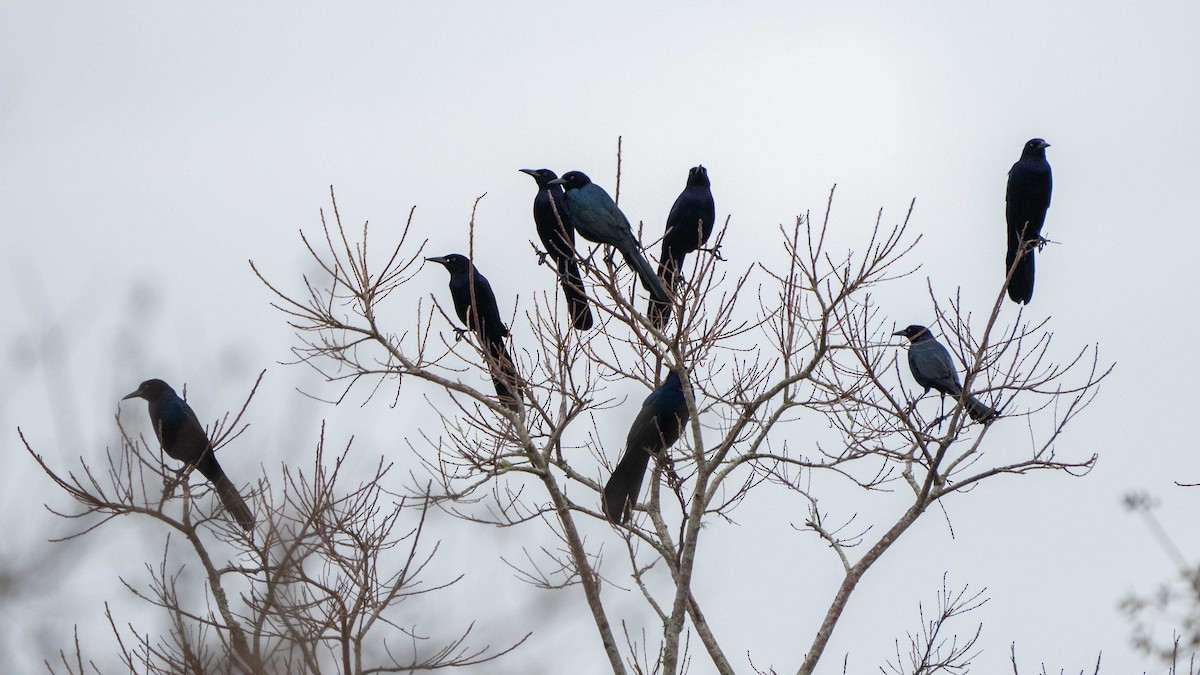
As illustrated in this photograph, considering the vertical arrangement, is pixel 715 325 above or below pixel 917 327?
below

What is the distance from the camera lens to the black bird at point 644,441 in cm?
757

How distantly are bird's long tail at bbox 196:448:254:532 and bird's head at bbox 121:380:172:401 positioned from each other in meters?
1.08

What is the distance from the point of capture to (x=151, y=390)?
894cm

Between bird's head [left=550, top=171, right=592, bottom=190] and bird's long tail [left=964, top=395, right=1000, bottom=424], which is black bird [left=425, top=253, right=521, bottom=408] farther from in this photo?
bird's long tail [left=964, top=395, right=1000, bottom=424]

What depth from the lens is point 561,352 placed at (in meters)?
6.82

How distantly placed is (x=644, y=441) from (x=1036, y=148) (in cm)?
413

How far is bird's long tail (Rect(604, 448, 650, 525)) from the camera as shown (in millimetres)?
7551

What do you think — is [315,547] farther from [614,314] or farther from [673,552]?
[673,552]

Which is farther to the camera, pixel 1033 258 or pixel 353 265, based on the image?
pixel 1033 258

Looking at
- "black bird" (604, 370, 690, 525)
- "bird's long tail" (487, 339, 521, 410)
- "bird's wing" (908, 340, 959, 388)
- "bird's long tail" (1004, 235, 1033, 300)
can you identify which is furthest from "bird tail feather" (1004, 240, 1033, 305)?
"bird's long tail" (487, 339, 521, 410)

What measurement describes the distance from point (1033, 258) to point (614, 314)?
3733 millimetres

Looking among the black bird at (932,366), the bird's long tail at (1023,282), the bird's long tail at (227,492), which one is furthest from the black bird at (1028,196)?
the bird's long tail at (227,492)

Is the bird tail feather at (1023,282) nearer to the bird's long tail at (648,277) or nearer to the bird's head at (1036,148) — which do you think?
the bird's head at (1036,148)

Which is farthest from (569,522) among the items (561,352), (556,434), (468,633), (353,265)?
(468,633)
